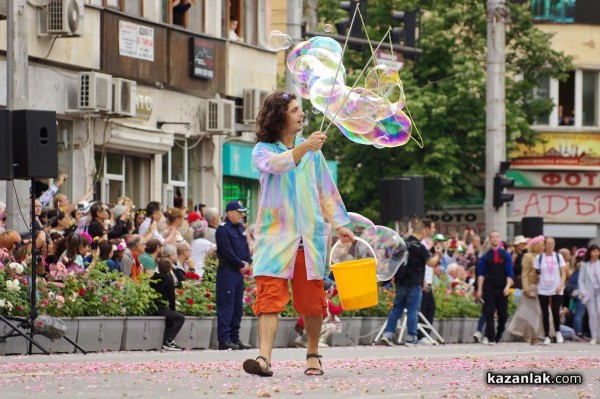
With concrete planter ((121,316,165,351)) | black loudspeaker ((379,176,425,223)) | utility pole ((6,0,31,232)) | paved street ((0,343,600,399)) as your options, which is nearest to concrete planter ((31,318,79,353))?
concrete planter ((121,316,165,351))

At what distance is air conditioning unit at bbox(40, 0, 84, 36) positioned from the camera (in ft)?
99.6

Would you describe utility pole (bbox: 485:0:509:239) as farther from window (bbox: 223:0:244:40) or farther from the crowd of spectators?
the crowd of spectators

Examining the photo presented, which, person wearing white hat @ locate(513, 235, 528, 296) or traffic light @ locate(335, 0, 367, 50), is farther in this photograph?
person wearing white hat @ locate(513, 235, 528, 296)

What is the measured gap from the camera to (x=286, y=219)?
13.5 meters

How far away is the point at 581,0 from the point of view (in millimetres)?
55781

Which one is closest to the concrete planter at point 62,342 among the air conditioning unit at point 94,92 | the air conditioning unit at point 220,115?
the air conditioning unit at point 94,92

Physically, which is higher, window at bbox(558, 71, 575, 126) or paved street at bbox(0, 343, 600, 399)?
window at bbox(558, 71, 575, 126)

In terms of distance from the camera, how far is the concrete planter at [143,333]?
71.6ft

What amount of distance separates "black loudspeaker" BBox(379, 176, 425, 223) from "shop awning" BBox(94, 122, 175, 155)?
20.2 ft

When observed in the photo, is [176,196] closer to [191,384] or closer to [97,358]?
[97,358]

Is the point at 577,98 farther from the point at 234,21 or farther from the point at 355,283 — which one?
the point at 355,283

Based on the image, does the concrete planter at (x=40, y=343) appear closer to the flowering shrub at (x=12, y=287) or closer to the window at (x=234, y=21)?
the flowering shrub at (x=12, y=287)

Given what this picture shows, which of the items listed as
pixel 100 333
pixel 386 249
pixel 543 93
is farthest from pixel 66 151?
pixel 543 93

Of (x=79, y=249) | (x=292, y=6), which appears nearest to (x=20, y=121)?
(x=79, y=249)
